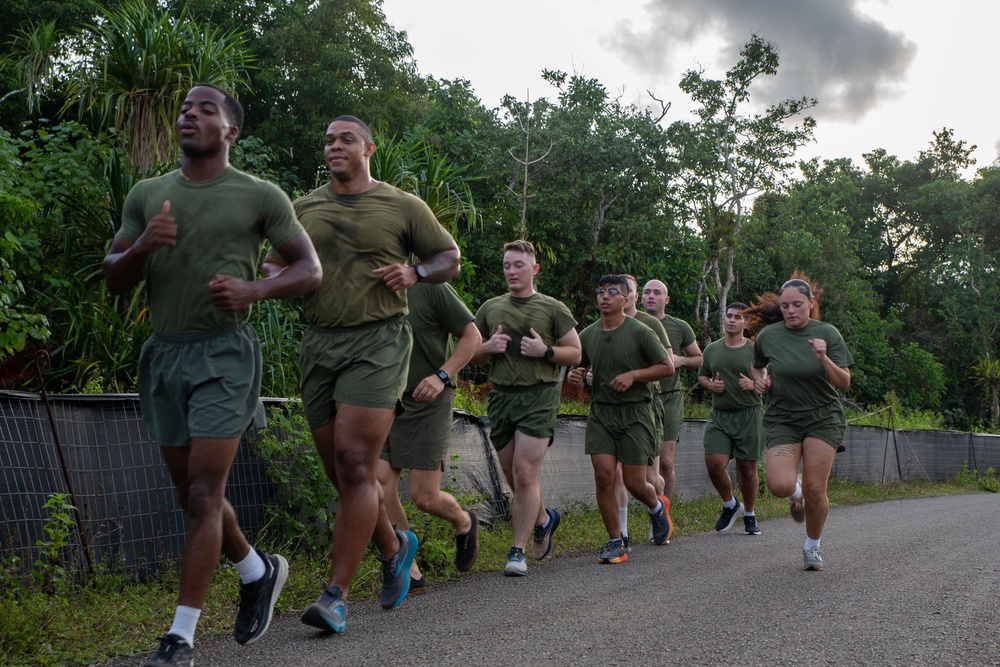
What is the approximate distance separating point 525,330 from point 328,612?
10.8 feet

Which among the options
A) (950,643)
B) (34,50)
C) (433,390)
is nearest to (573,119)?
(34,50)

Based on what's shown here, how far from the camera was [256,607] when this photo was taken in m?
4.53

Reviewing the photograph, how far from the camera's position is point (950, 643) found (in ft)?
15.9

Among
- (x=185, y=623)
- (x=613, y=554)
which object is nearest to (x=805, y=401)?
(x=613, y=554)

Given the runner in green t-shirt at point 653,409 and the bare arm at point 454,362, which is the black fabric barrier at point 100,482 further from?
the runner in green t-shirt at point 653,409

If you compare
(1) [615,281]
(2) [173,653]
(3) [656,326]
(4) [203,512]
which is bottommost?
(2) [173,653]

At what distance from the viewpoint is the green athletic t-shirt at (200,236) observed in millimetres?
4254

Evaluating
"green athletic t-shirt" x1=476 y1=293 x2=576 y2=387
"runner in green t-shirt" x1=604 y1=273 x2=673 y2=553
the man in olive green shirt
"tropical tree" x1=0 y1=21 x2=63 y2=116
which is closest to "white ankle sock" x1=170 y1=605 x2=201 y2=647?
"green athletic t-shirt" x1=476 y1=293 x2=576 y2=387

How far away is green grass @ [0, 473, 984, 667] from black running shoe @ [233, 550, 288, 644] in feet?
1.78

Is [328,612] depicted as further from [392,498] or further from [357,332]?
[392,498]

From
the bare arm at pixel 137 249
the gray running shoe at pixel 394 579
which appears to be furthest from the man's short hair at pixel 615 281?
the bare arm at pixel 137 249

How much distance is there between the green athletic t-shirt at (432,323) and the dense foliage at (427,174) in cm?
288

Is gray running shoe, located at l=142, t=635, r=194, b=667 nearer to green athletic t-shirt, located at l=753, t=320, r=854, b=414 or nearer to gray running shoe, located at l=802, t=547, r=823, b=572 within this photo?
gray running shoe, located at l=802, t=547, r=823, b=572

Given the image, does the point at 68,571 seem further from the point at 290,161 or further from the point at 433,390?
the point at 290,161
